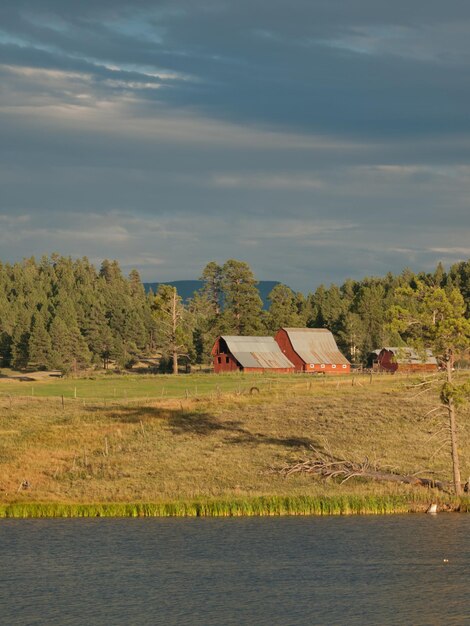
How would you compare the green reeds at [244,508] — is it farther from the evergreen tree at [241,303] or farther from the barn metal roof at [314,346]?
the evergreen tree at [241,303]

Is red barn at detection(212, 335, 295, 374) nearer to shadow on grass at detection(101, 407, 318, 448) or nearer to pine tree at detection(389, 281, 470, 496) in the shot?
shadow on grass at detection(101, 407, 318, 448)

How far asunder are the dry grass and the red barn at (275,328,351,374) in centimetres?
4777

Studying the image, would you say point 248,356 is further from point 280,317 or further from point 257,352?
point 280,317

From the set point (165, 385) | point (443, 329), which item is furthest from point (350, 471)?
point (165, 385)

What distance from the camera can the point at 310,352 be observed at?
13325cm

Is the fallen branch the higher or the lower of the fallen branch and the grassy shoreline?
the higher

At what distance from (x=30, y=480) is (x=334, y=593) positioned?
2579 cm

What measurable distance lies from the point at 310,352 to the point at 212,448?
72960mm

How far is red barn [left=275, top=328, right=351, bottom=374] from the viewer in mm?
131500

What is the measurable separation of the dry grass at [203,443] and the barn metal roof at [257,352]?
42.3 meters

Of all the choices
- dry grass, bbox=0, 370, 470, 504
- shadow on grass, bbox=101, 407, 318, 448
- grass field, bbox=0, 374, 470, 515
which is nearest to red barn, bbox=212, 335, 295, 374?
grass field, bbox=0, 374, 470, 515

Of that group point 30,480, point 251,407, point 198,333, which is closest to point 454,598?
point 30,480

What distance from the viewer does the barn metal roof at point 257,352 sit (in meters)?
126

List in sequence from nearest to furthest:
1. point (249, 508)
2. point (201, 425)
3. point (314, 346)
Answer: point (249, 508) < point (201, 425) < point (314, 346)
